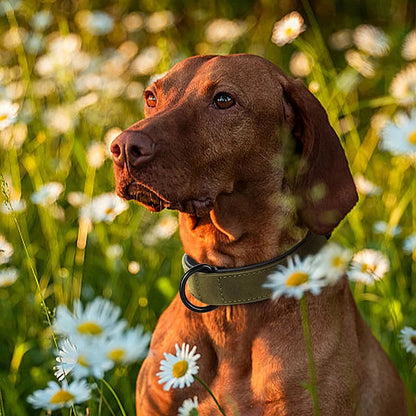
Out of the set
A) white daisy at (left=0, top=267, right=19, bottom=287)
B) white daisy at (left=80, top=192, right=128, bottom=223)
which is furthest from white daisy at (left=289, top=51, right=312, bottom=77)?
white daisy at (left=0, top=267, right=19, bottom=287)

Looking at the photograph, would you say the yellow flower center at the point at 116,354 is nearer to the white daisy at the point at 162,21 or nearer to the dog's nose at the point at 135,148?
the dog's nose at the point at 135,148

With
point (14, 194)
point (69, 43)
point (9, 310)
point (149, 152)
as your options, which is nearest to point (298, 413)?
point (149, 152)

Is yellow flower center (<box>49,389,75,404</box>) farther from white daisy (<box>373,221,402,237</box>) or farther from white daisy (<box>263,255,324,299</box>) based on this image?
white daisy (<box>373,221,402,237</box>)

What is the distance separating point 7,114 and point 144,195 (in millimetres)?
940

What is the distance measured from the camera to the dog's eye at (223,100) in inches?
95.8

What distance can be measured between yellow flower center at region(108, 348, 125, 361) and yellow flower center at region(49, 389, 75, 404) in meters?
0.29

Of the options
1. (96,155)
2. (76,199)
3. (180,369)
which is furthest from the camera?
(76,199)

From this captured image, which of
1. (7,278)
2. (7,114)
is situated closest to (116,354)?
(7,114)

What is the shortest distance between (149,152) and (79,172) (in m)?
2.93

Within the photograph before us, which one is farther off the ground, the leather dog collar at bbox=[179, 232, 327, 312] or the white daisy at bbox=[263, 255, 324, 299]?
the white daisy at bbox=[263, 255, 324, 299]

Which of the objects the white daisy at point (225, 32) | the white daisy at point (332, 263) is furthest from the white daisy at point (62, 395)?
the white daisy at point (225, 32)

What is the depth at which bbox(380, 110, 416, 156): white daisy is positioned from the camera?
2.97 m

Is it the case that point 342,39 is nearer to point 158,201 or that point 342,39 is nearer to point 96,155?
point 96,155

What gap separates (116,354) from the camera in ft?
6.43
